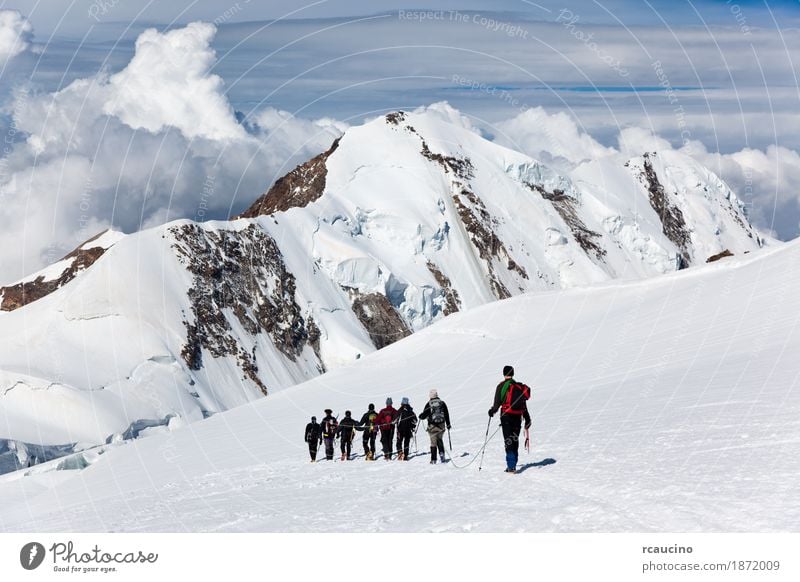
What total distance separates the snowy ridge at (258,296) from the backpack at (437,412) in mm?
57829

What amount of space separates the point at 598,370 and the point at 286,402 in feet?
65.0

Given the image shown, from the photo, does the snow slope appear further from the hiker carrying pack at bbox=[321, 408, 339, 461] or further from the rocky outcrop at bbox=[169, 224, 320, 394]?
the rocky outcrop at bbox=[169, 224, 320, 394]

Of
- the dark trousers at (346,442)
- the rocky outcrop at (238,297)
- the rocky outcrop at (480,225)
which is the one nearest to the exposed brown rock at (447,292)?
the rocky outcrop at (480,225)

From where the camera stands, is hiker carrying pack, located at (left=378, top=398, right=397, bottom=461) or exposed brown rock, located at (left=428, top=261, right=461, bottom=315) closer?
hiker carrying pack, located at (left=378, top=398, right=397, bottom=461)

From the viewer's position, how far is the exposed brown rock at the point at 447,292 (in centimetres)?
17412

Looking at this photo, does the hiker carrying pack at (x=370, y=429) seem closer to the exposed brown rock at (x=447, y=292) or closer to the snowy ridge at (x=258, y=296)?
the snowy ridge at (x=258, y=296)

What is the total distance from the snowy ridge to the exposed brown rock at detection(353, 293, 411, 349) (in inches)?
10.7

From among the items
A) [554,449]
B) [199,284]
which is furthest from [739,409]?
[199,284]

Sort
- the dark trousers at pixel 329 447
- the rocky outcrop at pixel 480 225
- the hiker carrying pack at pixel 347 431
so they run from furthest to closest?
1. the rocky outcrop at pixel 480 225
2. the dark trousers at pixel 329 447
3. the hiker carrying pack at pixel 347 431

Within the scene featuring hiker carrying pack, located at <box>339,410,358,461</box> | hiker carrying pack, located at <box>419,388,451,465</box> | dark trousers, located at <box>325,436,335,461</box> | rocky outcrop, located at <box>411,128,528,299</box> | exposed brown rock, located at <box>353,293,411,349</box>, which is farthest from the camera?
rocky outcrop, located at <box>411,128,528,299</box>

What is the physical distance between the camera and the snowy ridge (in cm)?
9100

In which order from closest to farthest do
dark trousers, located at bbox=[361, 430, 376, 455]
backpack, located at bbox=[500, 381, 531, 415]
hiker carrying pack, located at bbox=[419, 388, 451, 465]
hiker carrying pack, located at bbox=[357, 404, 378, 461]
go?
1. backpack, located at bbox=[500, 381, 531, 415]
2. hiker carrying pack, located at bbox=[419, 388, 451, 465]
3. hiker carrying pack, located at bbox=[357, 404, 378, 461]
4. dark trousers, located at bbox=[361, 430, 376, 455]

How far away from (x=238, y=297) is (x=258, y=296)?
516cm

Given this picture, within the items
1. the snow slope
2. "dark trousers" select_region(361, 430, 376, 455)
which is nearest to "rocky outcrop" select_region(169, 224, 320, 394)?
the snow slope
